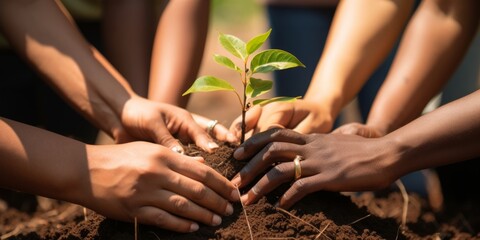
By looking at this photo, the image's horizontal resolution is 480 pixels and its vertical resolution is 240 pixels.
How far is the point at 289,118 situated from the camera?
204 cm

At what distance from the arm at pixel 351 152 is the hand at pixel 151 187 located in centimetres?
13

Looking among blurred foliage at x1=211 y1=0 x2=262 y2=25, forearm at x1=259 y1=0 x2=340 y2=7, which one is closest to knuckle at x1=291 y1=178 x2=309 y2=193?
forearm at x1=259 y1=0 x2=340 y2=7

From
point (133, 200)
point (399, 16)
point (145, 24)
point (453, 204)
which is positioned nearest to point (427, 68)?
point (399, 16)

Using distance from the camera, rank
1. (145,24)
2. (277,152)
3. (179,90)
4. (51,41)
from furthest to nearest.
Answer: (145,24) < (179,90) < (51,41) < (277,152)

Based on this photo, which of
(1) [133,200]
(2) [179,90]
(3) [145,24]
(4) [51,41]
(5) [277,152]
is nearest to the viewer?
(1) [133,200]

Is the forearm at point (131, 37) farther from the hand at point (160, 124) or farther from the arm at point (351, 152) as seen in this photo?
the arm at point (351, 152)

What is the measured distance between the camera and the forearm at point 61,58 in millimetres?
2076

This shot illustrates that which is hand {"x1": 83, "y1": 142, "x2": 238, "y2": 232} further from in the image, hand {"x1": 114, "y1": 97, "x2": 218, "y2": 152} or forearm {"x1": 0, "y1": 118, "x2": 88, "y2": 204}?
hand {"x1": 114, "y1": 97, "x2": 218, "y2": 152}

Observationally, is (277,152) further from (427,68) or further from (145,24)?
(145,24)

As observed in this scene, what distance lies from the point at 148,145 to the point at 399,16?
1.25 m

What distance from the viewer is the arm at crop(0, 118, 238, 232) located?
1508mm

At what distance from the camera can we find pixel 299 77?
3166mm

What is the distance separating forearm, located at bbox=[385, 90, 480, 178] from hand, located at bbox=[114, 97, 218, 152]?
1.73 feet

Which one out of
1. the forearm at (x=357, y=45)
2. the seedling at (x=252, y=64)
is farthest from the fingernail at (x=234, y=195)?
the forearm at (x=357, y=45)
